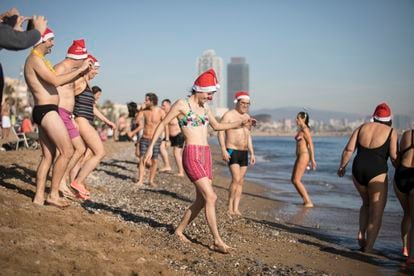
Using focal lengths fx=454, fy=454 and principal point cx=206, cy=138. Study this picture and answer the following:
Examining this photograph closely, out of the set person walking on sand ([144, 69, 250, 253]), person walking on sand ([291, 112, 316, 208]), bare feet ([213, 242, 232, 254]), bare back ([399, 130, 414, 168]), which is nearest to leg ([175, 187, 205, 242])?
person walking on sand ([144, 69, 250, 253])

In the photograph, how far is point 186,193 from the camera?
37.0 ft

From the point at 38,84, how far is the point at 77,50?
1.23 meters

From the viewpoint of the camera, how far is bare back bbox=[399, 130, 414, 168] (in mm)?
6105

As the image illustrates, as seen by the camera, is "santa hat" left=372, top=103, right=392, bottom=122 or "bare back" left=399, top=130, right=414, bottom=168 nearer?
"bare back" left=399, top=130, right=414, bottom=168

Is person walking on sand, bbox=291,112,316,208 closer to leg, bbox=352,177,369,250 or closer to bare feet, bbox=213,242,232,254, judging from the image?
leg, bbox=352,177,369,250

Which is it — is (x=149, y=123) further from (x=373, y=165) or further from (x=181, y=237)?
(x=373, y=165)

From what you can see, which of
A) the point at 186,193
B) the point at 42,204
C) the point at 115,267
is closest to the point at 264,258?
the point at 115,267

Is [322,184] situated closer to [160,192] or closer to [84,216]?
[160,192]

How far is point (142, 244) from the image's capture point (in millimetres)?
5578

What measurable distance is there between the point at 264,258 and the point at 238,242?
72 cm

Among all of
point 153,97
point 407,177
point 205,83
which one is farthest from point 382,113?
point 153,97

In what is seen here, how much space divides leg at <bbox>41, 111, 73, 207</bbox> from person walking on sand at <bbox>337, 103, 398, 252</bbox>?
4.00m

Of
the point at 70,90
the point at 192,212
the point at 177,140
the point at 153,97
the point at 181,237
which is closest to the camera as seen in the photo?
the point at 192,212

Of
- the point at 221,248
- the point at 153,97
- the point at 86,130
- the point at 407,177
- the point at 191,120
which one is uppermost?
the point at 153,97
